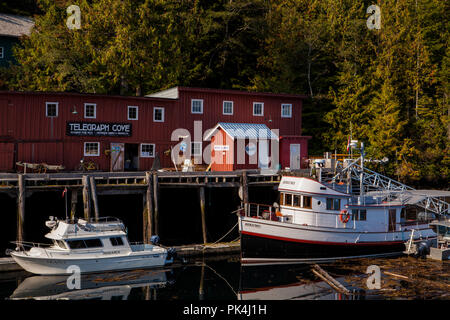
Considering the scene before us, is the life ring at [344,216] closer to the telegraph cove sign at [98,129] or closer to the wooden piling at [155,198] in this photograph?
the wooden piling at [155,198]

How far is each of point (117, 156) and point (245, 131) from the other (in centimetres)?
987

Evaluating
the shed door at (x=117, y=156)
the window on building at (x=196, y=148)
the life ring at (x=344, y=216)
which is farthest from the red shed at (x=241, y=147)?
the life ring at (x=344, y=216)

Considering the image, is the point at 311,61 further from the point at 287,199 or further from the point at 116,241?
the point at 116,241

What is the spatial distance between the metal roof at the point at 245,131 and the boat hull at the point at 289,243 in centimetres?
1044

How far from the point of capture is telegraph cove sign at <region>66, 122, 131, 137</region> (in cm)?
3147

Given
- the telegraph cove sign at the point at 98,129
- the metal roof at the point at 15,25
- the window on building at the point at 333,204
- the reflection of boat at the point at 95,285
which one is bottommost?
the reflection of boat at the point at 95,285

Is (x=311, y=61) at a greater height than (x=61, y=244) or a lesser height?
greater

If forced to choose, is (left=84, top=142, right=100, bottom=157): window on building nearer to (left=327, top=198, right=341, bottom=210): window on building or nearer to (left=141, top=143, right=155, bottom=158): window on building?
(left=141, top=143, right=155, bottom=158): window on building

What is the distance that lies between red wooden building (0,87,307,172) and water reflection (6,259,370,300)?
1161 centimetres

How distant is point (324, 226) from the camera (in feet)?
83.0

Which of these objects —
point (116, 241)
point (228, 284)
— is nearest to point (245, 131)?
point (116, 241)

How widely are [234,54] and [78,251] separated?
36.5 meters

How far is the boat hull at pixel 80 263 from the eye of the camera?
2134 centimetres

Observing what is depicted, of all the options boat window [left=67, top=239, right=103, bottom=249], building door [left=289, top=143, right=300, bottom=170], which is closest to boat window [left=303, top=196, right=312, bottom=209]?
building door [left=289, top=143, right=300, bottom=170]
